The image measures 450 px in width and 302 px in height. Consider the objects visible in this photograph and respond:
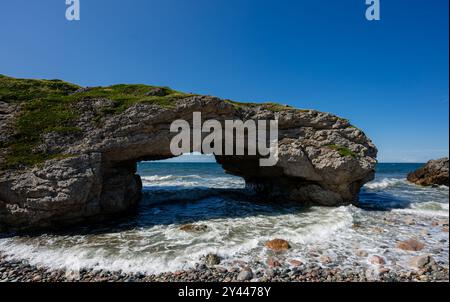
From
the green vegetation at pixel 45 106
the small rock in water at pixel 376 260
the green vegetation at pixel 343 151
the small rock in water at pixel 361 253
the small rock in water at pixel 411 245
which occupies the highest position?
the green vegetation at pixel 45 106

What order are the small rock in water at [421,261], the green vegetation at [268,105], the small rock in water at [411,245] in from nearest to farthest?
the small rock in water at [421,261] < the small rock in water at [411,245] < the green vegetation at [268,105]

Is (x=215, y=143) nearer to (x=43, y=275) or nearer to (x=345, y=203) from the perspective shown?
(x=345, y=203)

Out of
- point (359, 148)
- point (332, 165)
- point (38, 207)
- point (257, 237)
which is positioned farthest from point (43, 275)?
point (359, 148)

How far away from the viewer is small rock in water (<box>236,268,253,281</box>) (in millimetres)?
7807

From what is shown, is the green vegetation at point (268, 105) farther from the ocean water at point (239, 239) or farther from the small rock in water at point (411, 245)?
the small rock in water at point (411, 245)

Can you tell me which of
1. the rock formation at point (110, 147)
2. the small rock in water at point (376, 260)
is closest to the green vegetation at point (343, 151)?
the rock formation at point (110, 147)

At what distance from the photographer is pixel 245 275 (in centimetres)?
789

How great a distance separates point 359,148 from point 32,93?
2361 centimetres

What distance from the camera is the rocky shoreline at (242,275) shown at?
771 cm

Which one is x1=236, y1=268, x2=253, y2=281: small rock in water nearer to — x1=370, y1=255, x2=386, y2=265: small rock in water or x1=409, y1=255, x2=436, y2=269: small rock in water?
x1=370, y1=255, x2=386, y2=265: small rock in water

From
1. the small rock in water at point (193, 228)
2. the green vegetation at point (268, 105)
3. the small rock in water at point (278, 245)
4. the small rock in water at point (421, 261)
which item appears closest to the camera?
the small rock in water at point (421, 261)

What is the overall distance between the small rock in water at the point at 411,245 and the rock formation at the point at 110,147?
7.59 meters

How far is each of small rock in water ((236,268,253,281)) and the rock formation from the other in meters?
9.47

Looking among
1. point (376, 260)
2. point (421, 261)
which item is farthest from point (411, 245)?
point (376, 260)
